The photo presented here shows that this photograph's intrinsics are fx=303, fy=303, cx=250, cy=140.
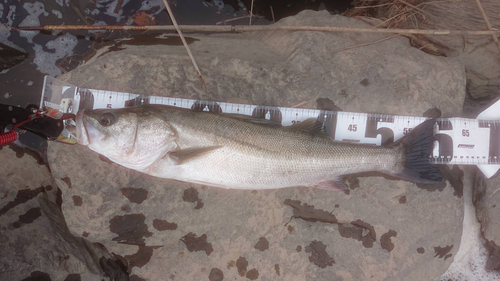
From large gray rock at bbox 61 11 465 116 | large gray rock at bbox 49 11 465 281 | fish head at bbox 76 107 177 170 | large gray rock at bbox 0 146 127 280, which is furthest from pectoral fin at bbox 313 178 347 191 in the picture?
large gray rock at bbox 0 146 127 280

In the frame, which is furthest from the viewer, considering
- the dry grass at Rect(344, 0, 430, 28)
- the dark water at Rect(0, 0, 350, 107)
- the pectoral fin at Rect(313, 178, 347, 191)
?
the dark water at Rect(0, 0, 350, 107)

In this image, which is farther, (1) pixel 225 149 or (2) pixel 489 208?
(2) pixel 489 208

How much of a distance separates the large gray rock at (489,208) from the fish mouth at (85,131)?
5.32 m

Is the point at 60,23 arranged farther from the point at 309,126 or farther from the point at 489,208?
the point at 489,208

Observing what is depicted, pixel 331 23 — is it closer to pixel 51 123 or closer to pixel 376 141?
pixel 376 141

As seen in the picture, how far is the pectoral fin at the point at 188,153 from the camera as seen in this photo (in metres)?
3.28

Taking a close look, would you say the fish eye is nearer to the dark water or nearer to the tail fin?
the dark water

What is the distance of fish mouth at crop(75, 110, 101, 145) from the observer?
10.7 feet

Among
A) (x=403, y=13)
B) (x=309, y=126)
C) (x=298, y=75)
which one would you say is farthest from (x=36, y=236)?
(x=403, y=13)

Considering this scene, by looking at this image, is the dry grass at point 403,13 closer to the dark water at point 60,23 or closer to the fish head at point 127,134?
the dark water at point 60,23

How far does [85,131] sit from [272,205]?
7.71ft

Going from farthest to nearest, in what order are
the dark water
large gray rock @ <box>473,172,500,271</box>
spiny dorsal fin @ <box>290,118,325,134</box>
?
1. the dark water
2. large gray rock @ <box>473,172,500,271</box>
3. spiny dorsal fin @ <box>290,118,325,134</box>

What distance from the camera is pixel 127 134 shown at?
10.7 feet

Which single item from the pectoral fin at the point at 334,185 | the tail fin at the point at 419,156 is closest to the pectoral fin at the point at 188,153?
the pectoral fin at the point at 334,185
